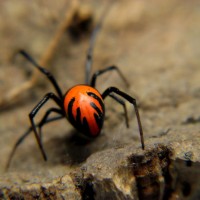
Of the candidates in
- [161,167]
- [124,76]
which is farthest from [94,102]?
[124,76]

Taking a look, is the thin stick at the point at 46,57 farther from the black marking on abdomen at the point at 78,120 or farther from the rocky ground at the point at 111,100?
the black marking on abdomen at the point at 78,120

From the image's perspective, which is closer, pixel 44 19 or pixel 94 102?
pixel 94 102

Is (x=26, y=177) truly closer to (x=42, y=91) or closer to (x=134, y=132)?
(x=134, y=132)

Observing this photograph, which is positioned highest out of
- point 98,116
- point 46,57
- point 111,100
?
point 46,57

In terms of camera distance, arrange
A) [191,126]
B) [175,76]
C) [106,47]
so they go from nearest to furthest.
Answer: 1. [191,126]
2. [175,76]
3. [106,47]

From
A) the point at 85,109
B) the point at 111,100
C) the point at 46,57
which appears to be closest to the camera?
the point at 85,109

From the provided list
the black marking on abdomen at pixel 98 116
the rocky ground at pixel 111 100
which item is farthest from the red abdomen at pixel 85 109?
the rocky ground at pixel 111 100

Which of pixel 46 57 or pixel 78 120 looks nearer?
pixel 78 120

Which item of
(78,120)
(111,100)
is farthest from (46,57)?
(78,120)

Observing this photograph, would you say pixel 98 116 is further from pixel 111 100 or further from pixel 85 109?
pixel 111 100
